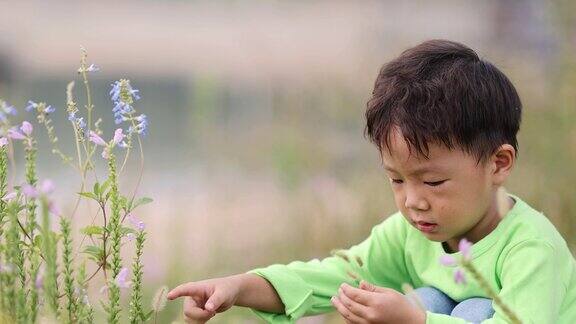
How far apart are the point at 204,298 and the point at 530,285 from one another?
66 centimetres

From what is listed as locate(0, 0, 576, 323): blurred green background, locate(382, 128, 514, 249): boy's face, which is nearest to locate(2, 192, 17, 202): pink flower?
locate(382, 128, 514, 249): boy's face

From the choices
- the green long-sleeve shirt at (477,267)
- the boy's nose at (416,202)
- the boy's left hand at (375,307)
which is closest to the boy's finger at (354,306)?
the boy's left hand at (375,307)

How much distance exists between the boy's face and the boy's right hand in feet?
1.35

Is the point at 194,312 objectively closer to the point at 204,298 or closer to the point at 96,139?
the point at 204,298

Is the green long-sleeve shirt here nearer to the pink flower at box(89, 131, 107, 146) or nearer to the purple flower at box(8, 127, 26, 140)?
the pink flower at box(89, 131, 107, 146)

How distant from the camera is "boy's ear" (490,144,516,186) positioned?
8.80ft

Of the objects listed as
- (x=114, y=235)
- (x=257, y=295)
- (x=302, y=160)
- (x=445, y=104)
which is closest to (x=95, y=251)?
(x=114, y=235)

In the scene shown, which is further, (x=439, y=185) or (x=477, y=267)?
(x=477, y=267)

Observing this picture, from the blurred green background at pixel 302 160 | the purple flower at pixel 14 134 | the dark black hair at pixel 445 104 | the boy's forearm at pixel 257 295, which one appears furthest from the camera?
the blurred green background at pixel 302 160

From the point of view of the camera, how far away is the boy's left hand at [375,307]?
7.73ft

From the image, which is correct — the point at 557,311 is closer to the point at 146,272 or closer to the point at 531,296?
the point at 531,296

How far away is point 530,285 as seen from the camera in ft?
8.30

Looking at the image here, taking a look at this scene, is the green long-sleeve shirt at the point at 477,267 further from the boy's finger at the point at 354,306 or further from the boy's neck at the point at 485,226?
the boy's finger at the point at 354,306

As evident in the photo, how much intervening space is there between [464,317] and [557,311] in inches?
7.9
